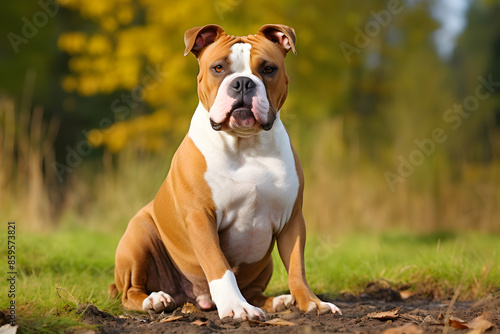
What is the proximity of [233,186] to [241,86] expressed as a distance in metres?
0.57

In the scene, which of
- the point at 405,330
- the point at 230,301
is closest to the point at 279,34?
the point at 230,301

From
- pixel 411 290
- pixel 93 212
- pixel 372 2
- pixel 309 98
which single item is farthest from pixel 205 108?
pixel 372 2

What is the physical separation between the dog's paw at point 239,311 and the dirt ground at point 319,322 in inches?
1.7

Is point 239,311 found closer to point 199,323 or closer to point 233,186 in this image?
point 199,323

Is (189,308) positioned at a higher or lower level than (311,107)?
lower

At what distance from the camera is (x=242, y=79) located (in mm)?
3186

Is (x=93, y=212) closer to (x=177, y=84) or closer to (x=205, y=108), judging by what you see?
(x=177, y=84)

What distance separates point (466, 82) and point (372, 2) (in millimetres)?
3250

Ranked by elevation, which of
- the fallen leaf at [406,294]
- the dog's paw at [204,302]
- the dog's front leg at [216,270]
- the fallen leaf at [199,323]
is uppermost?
the dog's front leg at [216,270]

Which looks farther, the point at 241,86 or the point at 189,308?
the point at 189,308

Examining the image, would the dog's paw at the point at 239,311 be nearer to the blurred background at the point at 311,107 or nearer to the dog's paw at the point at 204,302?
the dog's paw at the point at 204,302

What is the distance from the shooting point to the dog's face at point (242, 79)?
3.17 metres

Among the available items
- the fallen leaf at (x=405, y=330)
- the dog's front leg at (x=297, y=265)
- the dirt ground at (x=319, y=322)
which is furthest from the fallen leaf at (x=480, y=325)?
the dog's front leg at (x=297, y=265)

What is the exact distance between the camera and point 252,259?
3572mm
